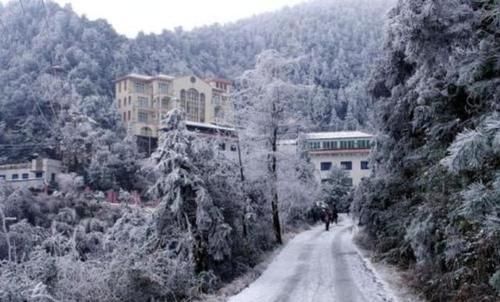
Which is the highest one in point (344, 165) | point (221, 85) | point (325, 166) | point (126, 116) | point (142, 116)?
point (221, 85)

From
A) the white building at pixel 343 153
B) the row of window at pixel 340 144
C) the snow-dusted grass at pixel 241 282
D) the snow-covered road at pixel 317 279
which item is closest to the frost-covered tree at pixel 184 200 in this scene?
the snow-dusted grass at pixel 241 282

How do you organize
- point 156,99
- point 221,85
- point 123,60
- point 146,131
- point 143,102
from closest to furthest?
1. point 146,131
2. point 156,99
3. point 143,102
4. point 221,85
5. point 123,60

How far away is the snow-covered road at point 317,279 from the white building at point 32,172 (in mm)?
30748

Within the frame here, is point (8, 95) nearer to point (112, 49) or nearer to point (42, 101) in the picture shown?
point (42, 101)

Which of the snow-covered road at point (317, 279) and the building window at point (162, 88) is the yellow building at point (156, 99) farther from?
the snow-covered road at point (317, 279)

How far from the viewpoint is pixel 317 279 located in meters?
15.7

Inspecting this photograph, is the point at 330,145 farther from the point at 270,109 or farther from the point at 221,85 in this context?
the point at 270,109

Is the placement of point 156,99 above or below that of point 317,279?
above

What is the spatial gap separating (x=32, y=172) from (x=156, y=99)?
795 inches

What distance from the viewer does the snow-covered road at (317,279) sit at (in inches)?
514

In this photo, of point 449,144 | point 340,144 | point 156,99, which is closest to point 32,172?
point 156,99

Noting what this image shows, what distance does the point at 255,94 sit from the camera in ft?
82.6

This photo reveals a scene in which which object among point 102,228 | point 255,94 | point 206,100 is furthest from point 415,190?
point 206,100

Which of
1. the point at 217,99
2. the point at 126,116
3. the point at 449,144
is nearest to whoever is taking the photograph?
the point at 449,144
